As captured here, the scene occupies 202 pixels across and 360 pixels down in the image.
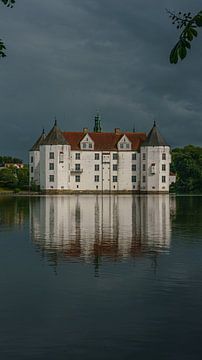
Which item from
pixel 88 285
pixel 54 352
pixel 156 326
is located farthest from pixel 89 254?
pixel 54 352

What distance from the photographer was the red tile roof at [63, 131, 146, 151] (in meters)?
88.3

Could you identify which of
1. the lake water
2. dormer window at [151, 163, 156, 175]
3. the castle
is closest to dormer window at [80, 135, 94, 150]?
the castle

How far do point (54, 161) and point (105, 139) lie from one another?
1030cm

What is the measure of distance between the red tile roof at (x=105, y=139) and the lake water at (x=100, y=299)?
229ft

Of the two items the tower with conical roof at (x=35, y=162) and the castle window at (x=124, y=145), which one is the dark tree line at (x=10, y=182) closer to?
the tower with conical roof at (x=35, y=162)

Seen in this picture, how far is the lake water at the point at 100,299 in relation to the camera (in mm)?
7438

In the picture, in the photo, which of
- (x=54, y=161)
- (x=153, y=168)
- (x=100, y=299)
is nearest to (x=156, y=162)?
(x=153, y=168)

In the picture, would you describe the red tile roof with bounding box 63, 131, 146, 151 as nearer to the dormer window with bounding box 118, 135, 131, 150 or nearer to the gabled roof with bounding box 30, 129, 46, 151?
the dormer window with bounding box 118, 135, 131, 150

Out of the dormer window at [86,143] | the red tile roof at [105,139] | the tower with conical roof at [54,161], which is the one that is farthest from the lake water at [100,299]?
the red tile roof at [105,139]

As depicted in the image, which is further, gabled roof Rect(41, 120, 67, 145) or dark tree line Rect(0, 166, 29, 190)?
gabled roof Rect(41, 120, 67, 145)

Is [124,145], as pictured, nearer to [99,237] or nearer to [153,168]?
[153,168]

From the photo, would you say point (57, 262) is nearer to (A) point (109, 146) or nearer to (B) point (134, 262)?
(B) point (134, 262)

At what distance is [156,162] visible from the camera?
86500 millimetres

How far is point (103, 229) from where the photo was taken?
75.3 feet
